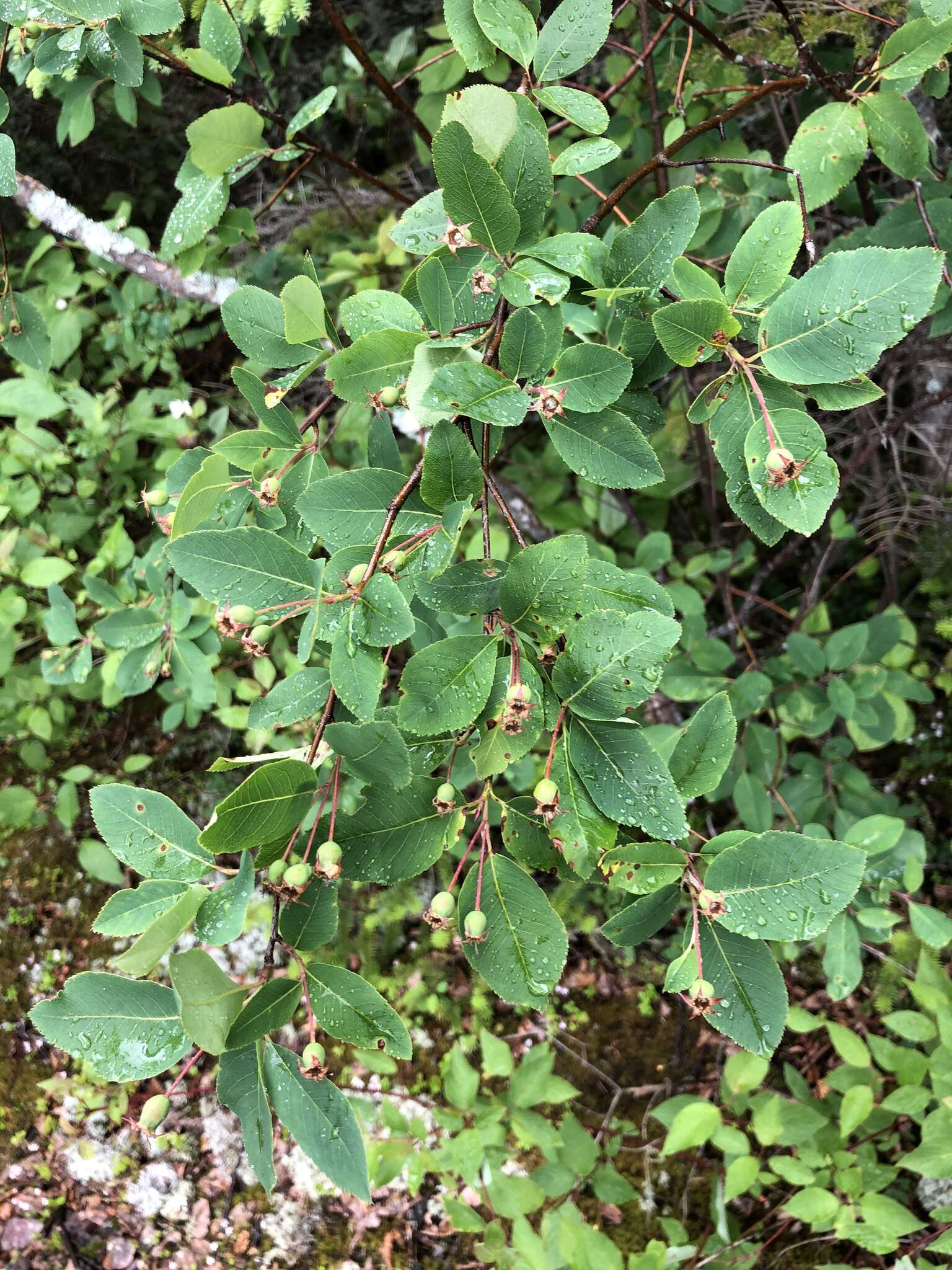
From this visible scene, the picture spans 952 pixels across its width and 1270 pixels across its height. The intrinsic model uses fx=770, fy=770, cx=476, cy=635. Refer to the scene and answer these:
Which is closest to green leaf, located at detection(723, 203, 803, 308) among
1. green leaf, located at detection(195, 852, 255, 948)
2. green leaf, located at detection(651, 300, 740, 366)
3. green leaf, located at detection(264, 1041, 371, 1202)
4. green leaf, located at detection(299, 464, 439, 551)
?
green leaf, located at detection(651, 300, 740, 366)

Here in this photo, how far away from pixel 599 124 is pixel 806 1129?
1804mm

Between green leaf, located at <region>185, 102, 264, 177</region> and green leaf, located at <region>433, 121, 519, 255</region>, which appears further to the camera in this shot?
green leaf, located at <region>185, 102, 264, 177</region>

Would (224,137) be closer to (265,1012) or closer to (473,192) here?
(473,192)

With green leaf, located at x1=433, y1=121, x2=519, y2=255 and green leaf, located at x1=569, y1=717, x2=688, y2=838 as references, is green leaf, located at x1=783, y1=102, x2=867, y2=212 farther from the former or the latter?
green leaf, located at x1=569, y1=717, x2=688, y2=838

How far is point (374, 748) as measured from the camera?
658 mm

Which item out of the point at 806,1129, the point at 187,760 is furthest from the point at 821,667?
the point at 187,760

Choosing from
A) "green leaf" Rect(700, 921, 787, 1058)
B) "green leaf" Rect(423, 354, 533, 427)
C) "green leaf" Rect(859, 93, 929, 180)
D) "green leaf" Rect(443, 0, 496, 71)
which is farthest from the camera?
"green leaf" Rect(859, 93, 929, 180)

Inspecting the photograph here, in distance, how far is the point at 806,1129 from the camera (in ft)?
5.15

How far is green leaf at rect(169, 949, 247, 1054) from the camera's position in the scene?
0.61 metres

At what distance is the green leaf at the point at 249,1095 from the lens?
2.21ft

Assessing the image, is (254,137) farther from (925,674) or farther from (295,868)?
(925,674)

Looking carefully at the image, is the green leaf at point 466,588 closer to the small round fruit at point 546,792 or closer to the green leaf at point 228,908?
the small round fruit at point 546,792

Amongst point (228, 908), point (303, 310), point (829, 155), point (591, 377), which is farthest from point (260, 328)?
point (829, 155)

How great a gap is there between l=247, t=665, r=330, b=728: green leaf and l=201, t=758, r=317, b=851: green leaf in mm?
95
